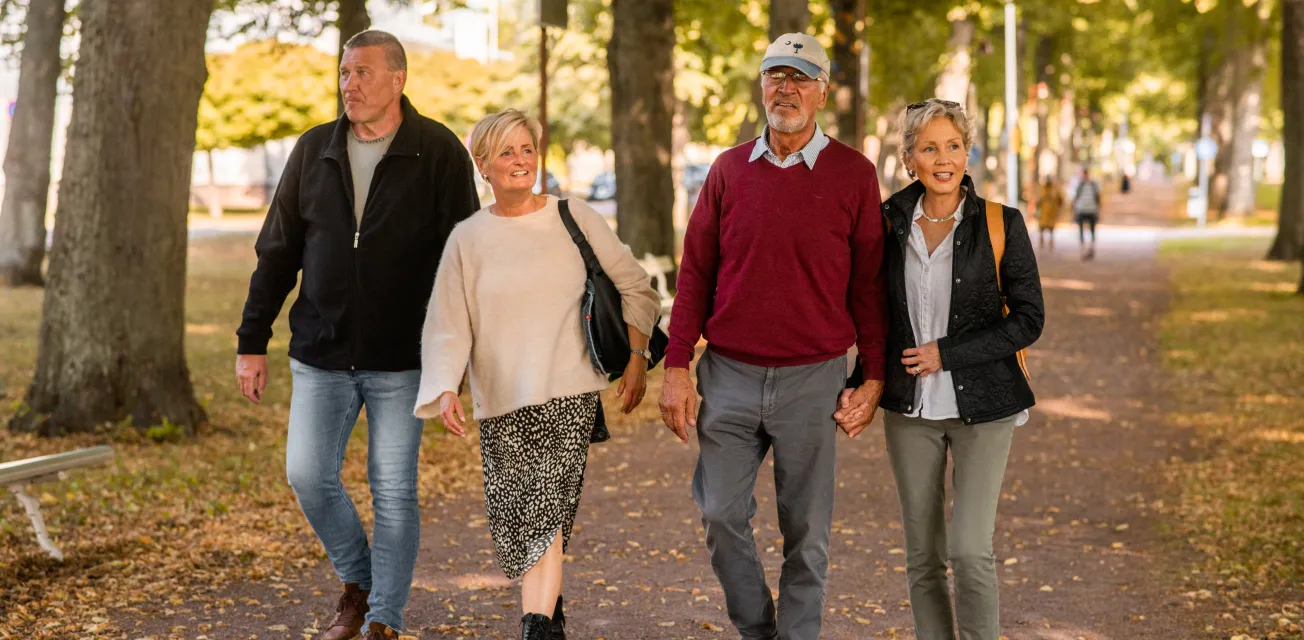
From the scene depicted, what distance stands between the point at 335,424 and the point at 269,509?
303 cm

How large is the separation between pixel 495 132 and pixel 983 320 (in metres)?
1.59

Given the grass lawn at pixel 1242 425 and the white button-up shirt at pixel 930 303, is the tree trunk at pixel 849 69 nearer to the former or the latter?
the grass lawn at pixel 1242 425

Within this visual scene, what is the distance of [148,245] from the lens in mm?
10031

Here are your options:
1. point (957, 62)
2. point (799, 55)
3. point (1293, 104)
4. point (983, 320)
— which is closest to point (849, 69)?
point (1293, 104)

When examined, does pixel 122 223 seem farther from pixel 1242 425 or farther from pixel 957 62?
pixel 957 62

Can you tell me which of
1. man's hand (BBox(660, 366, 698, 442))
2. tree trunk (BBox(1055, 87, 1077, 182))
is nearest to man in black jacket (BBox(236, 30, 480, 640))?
man's hand (BBox(660, 366, 698, 442))

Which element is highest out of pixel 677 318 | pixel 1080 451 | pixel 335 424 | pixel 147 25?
pixel 147 25

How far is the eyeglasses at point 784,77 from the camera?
4.79 metres

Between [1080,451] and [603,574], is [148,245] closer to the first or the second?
[603,574]

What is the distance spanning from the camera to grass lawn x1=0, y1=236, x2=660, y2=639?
6.27 meters

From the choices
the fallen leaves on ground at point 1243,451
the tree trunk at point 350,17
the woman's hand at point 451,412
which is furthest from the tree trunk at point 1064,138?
the woman's hand at point 451,412

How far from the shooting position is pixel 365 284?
17.1 feet

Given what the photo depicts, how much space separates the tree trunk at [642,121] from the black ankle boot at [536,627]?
11885 millimetres

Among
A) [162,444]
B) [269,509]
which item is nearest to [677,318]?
[269,509]
